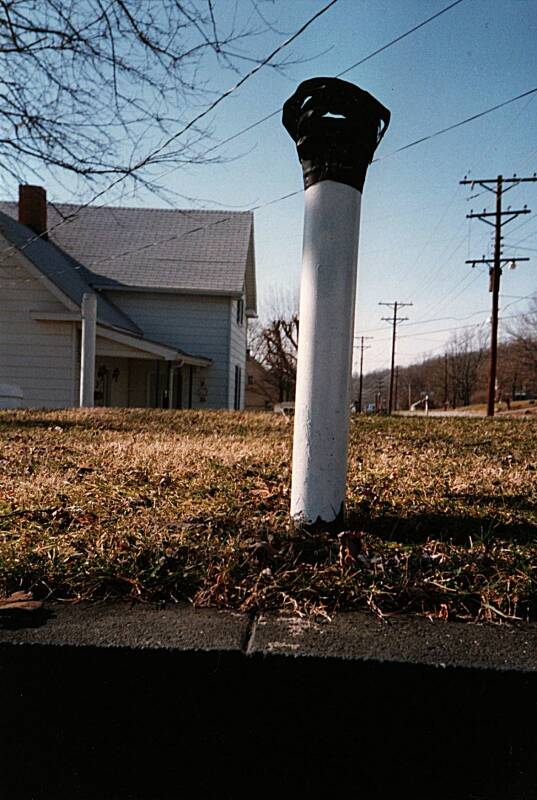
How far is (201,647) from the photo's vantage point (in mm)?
1308

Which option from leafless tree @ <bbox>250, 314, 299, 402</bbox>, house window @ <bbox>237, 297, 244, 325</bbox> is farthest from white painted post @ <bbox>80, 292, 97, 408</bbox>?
leafless tree @ <bbox>250, 314, 299, 402</bbox>

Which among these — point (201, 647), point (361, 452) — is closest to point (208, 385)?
point (361, 452)

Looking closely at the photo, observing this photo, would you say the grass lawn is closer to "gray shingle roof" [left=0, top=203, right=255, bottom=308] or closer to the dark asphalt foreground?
the dark asphalt foreground

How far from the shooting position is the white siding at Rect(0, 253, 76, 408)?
1405 centimetres

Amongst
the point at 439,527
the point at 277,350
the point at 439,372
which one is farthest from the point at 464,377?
the point at 439,527

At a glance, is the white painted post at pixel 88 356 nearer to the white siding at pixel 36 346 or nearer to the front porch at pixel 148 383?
the white siding at pixel 36 346

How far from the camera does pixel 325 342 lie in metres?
1.94

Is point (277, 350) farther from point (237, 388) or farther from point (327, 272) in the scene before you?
point (327, 272)

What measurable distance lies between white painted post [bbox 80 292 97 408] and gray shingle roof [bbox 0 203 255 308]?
227 inches

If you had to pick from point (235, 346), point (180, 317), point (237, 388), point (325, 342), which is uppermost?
point (180, 317)

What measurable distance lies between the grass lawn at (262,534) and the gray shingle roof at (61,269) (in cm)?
1111

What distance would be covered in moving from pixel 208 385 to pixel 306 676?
16.9 metres

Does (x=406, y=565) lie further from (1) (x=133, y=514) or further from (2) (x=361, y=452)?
(2) (x=361, y=452)

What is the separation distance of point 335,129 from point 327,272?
18.5 inches
